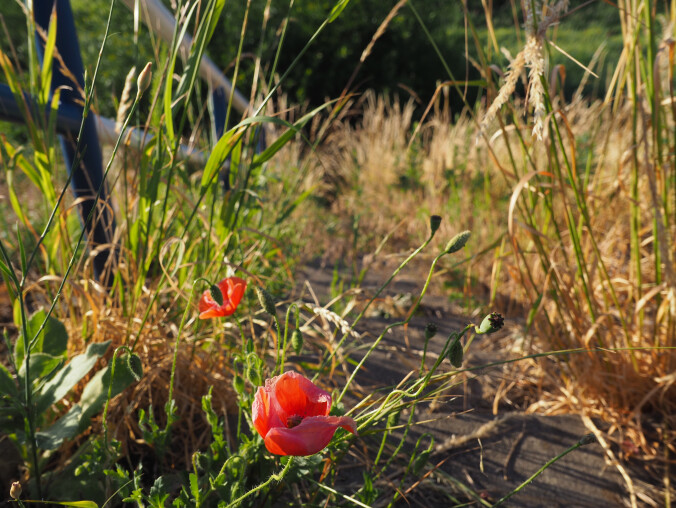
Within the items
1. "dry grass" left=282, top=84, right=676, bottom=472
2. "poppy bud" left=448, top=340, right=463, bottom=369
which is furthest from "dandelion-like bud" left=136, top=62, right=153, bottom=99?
"poppy bud" left=448, top=340, right=463, bottom=369

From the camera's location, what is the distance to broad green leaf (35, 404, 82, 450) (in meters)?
0.80

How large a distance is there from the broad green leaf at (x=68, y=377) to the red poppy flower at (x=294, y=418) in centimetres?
41

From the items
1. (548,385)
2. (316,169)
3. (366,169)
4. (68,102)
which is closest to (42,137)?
(68,102)

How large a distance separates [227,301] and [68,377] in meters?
0.32

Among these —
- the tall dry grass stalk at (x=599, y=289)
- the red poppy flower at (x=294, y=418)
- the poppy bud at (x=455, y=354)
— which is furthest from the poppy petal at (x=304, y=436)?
the tall dry grass stalk at (x=599, y=289)

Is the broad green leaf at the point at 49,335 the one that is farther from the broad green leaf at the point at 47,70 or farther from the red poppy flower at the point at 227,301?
the broad green leaf at the point at 47,70

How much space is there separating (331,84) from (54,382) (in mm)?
5912

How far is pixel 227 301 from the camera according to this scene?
787 millimetres

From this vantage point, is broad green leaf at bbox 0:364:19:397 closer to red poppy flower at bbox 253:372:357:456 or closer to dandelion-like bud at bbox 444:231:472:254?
red poppy flower at bbox 253:372:357:456

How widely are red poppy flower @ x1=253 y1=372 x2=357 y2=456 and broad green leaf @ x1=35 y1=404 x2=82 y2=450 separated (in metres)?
0.43

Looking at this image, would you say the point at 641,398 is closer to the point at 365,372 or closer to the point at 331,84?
the point at 365,372

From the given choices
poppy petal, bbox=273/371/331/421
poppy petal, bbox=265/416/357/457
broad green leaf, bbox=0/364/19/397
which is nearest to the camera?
poppy petal, bbox=265/416/357/457

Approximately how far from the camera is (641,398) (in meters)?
1.20

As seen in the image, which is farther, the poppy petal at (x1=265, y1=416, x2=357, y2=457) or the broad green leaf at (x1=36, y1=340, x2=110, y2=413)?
the broad green leaf at (x1=36, y1=340, x2=110, y2=413)
